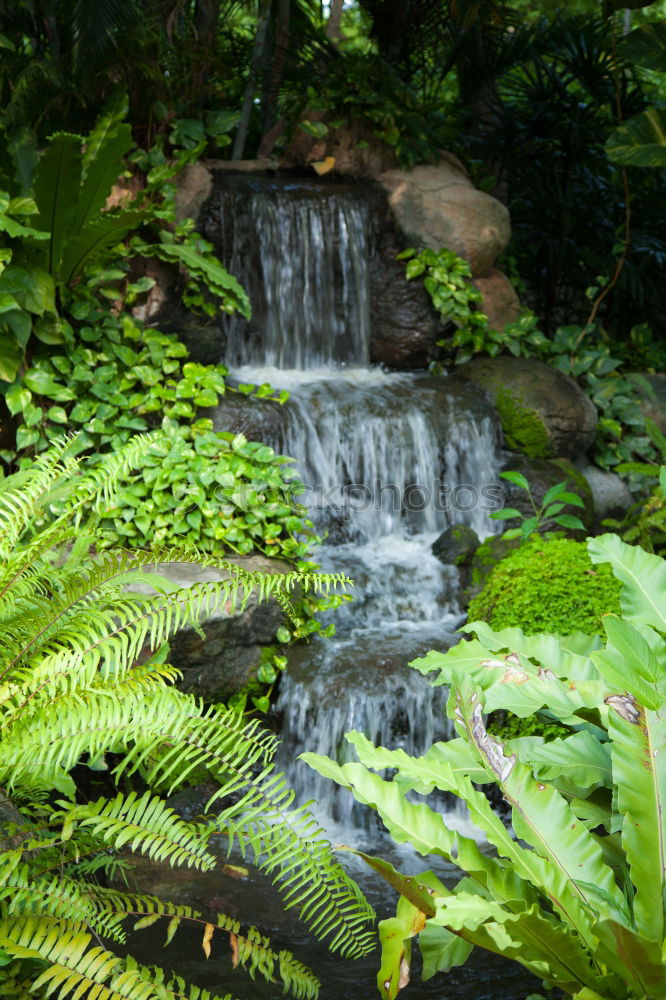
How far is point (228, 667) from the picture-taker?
4641 mm

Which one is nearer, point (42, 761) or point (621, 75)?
point (42, 761)

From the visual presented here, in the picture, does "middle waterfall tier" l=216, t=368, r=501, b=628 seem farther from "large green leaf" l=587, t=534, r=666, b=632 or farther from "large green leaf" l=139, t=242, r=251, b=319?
"large green leaf" l=587, t=534, r=666, b=632

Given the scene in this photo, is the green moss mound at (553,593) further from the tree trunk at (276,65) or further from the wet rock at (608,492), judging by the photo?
the tree trunk at (276,65)

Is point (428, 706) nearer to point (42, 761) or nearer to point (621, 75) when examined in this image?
point (42, 761)

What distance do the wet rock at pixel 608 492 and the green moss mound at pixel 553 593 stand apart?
2601 mm

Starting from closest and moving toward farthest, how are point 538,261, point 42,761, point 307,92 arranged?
point 42,761
point 307,92
point 538,261

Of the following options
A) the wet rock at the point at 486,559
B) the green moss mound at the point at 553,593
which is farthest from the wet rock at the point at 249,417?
the green moss mound at the point at 553,593

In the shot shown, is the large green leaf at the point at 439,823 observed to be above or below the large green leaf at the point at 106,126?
below

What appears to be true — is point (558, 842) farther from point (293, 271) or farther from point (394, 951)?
point (293, 271)

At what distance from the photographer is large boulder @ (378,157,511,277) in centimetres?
747

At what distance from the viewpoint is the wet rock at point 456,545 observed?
18.7 ft

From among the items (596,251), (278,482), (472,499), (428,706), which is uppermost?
(596,251)

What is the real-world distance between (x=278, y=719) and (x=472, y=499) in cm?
241

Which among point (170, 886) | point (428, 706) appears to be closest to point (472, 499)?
point (428, 706)
